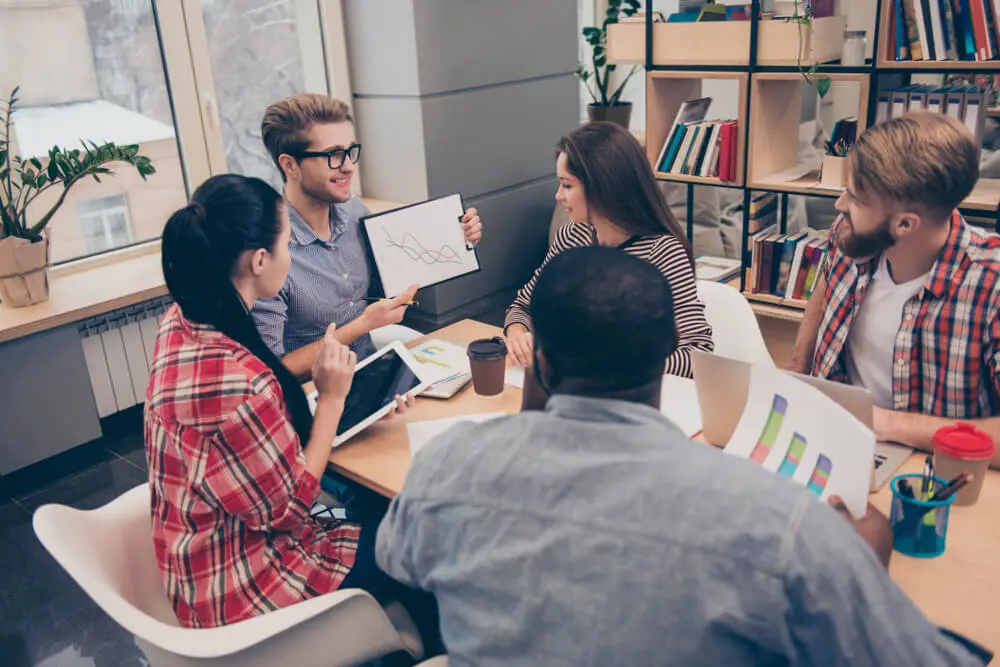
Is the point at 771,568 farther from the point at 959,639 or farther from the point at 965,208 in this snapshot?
the point at 965,208

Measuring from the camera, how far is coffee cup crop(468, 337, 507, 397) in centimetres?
185

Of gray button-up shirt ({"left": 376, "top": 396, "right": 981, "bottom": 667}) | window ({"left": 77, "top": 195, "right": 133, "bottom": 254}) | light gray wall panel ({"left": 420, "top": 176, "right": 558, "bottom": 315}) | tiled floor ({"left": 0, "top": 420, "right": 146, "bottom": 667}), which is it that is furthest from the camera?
light gray wall panel ({"left": 420, "top": 176, "right": 558, "bottom": 315})

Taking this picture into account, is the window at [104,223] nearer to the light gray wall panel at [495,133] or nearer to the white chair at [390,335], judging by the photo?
the light gray wall panel at [495,133]

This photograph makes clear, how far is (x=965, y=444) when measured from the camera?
4.52 feet

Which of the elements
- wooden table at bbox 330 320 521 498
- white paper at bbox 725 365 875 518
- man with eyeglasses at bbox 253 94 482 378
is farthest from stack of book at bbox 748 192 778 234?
white paper at bbox 725 365 875 518

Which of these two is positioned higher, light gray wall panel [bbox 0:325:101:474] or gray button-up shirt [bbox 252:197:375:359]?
gray button-up shirt [bbox 252:197:375:359]

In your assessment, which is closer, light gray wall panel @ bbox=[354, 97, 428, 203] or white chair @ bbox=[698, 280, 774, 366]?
white chair @ bbox=[698, 280, 774, 366]

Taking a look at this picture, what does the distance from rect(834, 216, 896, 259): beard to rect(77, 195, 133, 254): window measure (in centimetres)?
300

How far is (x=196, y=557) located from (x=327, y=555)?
10.3 inches

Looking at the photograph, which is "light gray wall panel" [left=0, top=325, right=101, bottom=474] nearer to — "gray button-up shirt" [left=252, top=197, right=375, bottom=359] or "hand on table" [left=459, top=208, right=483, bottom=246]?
"gray button-up shirt" [left=252, top=197, right=375, bottom=359]

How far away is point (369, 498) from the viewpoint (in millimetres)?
1923

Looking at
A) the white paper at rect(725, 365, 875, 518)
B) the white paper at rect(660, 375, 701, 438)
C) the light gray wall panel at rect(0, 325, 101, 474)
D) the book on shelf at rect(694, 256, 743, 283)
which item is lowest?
the light gray wall panel at rect(0, 325, 101, 474)

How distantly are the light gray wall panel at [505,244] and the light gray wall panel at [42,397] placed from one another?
1.61 m

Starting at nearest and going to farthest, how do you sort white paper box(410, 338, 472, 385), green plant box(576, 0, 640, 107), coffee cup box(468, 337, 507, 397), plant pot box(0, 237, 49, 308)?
coffee cup box(468, 337, 507, 397), white paper box(410, 338, 472, 385), plant pot box(0, 237, 49, 308), green plant box(576, 0, 640, 107)
